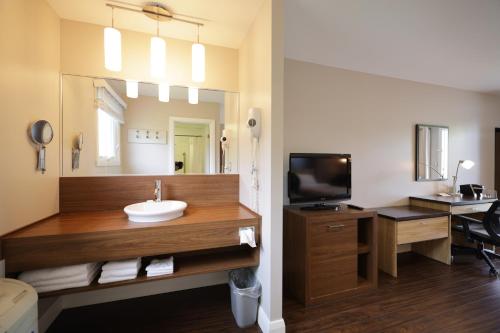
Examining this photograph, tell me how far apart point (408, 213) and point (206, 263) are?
7.53 ft

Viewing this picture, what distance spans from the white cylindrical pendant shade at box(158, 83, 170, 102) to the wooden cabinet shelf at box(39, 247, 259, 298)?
1.41 metres

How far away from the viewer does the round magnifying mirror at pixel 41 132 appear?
4.60ft

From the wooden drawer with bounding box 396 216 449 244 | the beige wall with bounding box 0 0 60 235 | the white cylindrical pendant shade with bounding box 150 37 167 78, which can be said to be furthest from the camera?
the wooden drawer with bounding box 396 216 449 244

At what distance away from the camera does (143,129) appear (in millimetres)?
1961

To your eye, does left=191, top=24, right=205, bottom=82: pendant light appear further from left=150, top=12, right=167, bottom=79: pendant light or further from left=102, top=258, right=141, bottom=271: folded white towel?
left=102, top=258, right=141, bottom=271: folded white towel

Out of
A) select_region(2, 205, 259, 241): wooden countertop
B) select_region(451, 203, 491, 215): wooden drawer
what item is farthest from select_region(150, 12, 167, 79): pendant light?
select_region(451, 203, 491, 215): wooden drawer

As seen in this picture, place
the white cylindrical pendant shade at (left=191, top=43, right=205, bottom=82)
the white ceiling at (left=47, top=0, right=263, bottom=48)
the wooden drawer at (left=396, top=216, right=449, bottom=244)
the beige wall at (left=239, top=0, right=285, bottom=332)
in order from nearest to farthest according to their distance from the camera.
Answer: the beige wall at (left=239, top=0, right=285, bottom=332) < the white ceiling at (left=47, top=0, right=263, bottom=48) < the white cylindrical pendant shade at (left=191, top=43, right=205, bottom=82) < the wooden drawer at (left=396, top=216, right=449, bottom=244)

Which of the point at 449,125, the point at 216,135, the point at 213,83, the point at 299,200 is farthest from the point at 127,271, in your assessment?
the point at 449,125

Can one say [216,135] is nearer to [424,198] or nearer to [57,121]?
[57,121]

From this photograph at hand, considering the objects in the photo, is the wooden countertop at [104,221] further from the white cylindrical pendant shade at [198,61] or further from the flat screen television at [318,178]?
the white cylindrical pendant shade at [198,61]

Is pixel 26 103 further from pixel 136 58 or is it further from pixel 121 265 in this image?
pixel 121 265

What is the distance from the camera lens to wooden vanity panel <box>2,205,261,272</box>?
122cm

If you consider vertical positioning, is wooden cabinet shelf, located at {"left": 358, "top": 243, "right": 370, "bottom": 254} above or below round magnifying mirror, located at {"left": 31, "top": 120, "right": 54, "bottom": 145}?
below

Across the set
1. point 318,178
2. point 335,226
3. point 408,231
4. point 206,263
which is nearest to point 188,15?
point 318,178
